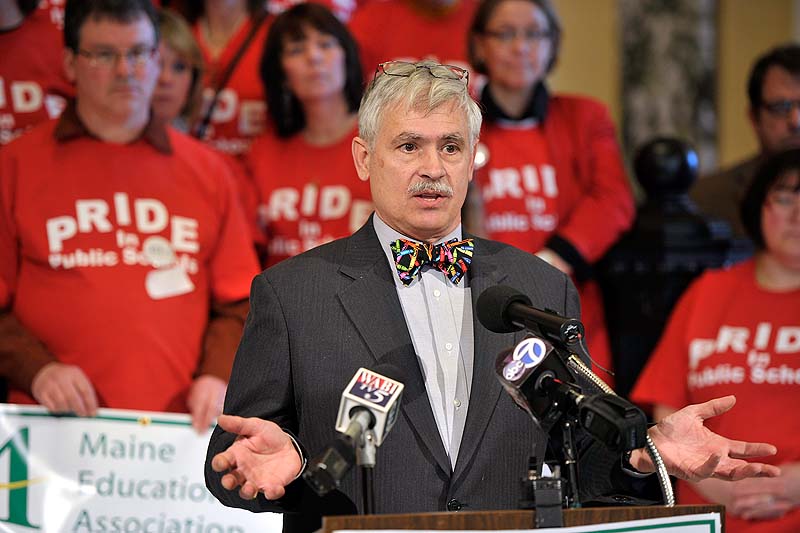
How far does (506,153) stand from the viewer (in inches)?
167

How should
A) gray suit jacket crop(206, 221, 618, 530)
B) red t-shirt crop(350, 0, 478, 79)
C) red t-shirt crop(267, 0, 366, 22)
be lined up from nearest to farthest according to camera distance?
gray suit jacket crop(206, 221, 618, 530) → red t-shirt crop(350, 0, 478, 79) → red t-shirt crop(267, 0, 366, 22)

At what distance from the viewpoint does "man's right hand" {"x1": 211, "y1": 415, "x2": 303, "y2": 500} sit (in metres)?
1.90

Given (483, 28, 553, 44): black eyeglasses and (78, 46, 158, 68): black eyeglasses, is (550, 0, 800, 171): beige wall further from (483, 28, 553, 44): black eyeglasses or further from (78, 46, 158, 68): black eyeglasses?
(78, 46, 158, 68): black eyeglasses

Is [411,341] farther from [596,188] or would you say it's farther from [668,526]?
[596,188]

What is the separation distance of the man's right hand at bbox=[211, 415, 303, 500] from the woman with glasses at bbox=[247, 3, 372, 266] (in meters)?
2.10

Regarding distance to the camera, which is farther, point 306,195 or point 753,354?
point 306,195

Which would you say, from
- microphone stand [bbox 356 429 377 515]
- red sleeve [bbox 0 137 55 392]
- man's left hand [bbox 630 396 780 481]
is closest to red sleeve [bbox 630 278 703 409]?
man's left hand [bbox 630 396 780 481]

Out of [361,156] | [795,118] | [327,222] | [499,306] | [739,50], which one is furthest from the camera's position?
[739,50]

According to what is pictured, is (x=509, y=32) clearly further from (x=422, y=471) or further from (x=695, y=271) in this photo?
(x=422, y=471)

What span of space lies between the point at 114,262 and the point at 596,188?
1.79m

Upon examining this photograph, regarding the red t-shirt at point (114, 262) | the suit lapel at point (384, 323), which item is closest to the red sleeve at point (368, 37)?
the red t-shirt at point (114, 262)

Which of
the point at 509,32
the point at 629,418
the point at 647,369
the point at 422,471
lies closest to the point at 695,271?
the point at 647,369

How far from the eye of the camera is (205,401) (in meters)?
3.45

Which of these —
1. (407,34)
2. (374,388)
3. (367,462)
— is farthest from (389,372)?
(407,34)
